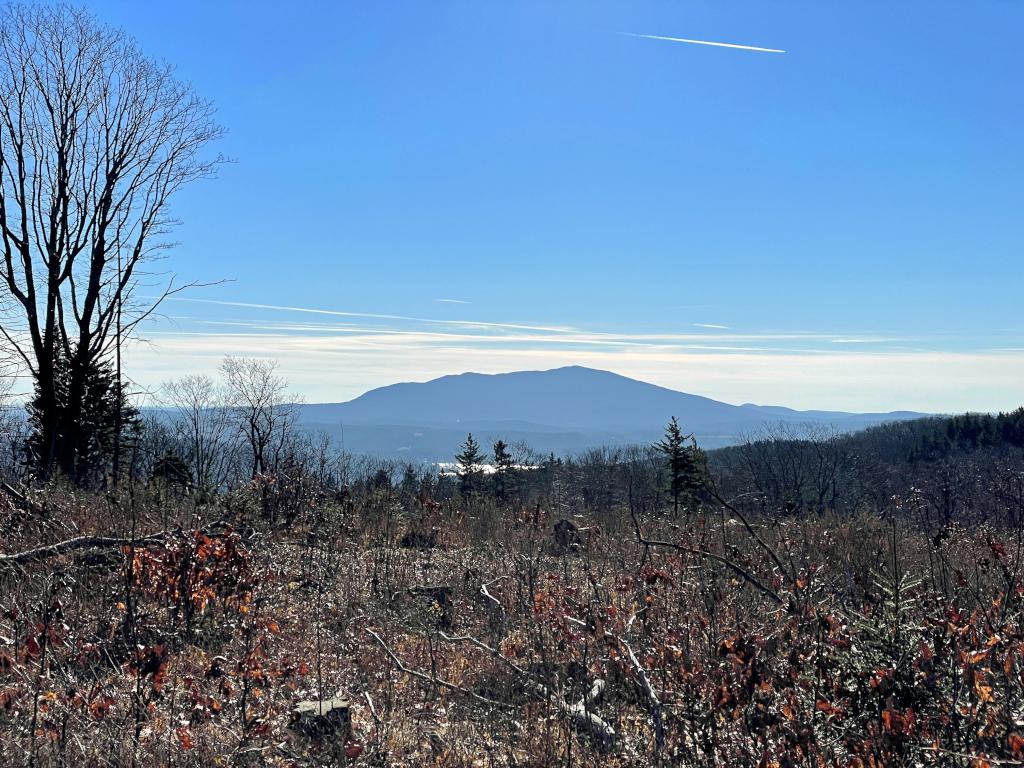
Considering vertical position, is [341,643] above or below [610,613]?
below

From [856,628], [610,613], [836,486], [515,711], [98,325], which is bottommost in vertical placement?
[836,486]

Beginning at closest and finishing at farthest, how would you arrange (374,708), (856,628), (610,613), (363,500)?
(856,628)
(374,708)
(610,613)
(363,500)

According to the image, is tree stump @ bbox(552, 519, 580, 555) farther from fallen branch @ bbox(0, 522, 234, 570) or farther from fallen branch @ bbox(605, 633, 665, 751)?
fallen branch @ bbox(605, 633, 665, 751)

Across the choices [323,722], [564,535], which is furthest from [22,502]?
[564,535]

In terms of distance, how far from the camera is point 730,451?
112 metres

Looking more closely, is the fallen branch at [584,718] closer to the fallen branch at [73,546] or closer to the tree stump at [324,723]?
the tree stump at [324,723]

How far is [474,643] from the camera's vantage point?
7.19 meters

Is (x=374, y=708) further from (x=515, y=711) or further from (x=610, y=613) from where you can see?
(x=610, y=613)

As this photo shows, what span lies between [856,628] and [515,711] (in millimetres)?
2849

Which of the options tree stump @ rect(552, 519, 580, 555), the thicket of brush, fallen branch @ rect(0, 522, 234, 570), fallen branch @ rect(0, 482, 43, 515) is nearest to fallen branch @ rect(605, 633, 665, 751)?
the thicket of brush

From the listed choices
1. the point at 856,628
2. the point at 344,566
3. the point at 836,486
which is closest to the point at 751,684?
the point at 856,628

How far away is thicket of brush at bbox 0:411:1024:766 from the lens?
385 cm

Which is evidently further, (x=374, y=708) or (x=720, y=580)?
(x=720, y=580)

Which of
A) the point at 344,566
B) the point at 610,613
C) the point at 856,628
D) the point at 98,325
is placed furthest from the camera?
the point at 98,325
